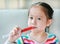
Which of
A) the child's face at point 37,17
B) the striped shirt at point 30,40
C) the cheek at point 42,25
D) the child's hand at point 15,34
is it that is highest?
the child's face at point 37,17

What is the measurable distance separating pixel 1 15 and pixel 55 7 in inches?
11.2

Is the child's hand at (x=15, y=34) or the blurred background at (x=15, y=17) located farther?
the blurred background at (x=15, y=17)

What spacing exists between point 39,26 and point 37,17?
4 centimetres

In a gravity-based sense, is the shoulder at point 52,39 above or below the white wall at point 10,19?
below

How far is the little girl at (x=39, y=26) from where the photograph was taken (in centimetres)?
75

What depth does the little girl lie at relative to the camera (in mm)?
750

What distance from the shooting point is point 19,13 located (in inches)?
33.2

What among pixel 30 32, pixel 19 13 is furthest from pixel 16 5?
pixel 30 32

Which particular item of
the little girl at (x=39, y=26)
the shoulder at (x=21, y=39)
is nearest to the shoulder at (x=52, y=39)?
the little girl at (x=39, y=26)

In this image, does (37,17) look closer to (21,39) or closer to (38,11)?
(38,11)

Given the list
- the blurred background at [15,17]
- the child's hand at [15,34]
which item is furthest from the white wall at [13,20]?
the child's hand at [15,34]

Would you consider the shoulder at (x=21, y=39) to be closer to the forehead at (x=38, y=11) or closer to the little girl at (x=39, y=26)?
the little girl at (x=39, y=26)

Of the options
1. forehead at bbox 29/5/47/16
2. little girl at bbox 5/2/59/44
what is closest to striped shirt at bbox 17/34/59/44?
little girl at bbox 5/2/59/44

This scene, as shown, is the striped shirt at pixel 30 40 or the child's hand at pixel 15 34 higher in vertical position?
the child's hand at pixel 15 34
